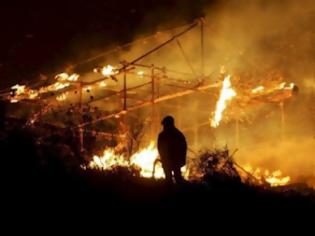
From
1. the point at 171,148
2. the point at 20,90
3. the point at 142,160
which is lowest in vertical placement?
the point at 171,148

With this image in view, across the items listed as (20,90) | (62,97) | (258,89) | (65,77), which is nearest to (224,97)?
(258,89)

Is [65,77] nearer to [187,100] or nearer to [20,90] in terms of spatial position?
[20,90]

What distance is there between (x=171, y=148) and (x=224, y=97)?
20.2ft

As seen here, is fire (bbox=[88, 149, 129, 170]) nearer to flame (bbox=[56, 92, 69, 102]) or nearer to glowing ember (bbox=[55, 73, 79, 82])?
glowing ember (bbox=[55, 73, 79, 82])

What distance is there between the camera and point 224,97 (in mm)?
17250

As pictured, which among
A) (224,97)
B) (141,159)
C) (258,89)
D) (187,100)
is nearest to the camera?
(141,159)

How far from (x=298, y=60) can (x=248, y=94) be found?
691 centimetres

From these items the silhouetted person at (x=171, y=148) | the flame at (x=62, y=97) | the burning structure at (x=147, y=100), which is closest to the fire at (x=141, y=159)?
the burning structure at (x=147, y=100)

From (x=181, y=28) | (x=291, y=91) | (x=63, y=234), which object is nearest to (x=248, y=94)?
(x=291, y=91)

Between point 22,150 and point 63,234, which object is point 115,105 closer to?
point 22,150

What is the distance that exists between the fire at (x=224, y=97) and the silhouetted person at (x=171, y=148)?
17.6 ft

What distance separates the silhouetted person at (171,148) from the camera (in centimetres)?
1142

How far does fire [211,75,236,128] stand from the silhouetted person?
536 centimetres

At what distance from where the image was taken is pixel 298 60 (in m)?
23.9
